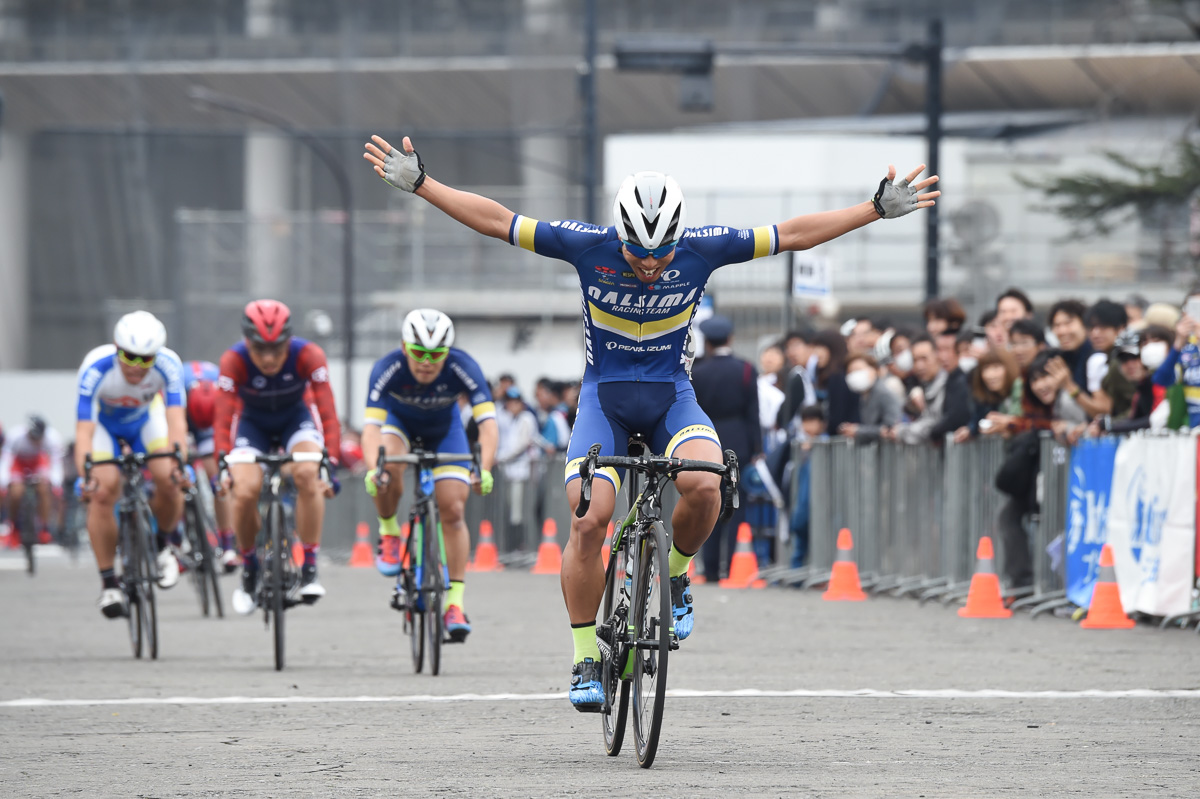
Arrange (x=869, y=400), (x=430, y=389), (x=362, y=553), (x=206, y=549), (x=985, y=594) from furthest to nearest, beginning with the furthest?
1. (x=362, y=553)
2. (x=869, y=400)
3. (x=206, y=549)
4. (x=985, y=594)
5. (x=430, y=389)

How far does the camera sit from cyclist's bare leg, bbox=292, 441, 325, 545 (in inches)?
491

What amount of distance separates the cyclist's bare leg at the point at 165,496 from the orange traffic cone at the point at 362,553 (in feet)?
36.6

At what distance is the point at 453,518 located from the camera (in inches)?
464

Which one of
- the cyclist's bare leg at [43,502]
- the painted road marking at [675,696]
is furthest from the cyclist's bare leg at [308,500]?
the cyclist's bare leg at [43,502]

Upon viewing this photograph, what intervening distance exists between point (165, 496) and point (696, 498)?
6.94 meters

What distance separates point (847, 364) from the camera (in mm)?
17703

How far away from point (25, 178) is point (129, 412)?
1546 inches

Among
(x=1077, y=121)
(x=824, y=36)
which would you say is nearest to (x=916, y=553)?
(x=1077, y=121)

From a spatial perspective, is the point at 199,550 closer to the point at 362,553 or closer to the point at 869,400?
the point at 869,400

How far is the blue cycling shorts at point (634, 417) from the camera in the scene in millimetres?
7836

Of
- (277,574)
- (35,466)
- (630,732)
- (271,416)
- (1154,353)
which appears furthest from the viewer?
(35,466)

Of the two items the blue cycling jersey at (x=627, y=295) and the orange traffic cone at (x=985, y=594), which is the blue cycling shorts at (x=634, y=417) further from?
the orange traffic cone at (x=985, y=594)

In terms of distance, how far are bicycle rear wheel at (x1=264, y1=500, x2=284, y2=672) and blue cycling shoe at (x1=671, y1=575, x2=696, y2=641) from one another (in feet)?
12.4

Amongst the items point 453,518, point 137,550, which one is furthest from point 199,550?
point 453,518
